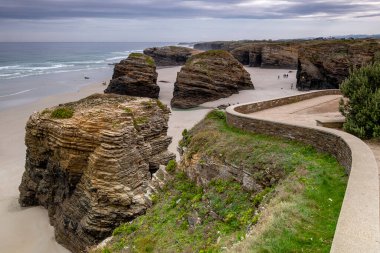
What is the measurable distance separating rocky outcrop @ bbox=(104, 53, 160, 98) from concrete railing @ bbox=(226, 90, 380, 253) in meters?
32.2

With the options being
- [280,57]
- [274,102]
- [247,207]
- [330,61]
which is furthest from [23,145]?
[280,57]

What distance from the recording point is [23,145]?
32.3 m

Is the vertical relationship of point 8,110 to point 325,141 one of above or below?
→ below

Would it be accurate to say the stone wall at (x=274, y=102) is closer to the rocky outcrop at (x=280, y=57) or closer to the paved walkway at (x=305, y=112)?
the paved walkway at (x=305, y=112)

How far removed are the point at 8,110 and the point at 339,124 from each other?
41.2 meters

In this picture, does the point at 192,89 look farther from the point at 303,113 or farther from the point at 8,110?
the point at 303,113

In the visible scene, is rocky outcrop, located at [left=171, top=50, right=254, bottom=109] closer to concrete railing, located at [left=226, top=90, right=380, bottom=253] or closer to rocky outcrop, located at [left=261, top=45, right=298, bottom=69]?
concrete railing, located at [left=226, top=90, right=380, bottom=253]

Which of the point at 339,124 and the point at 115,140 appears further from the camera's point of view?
the point at 115,140

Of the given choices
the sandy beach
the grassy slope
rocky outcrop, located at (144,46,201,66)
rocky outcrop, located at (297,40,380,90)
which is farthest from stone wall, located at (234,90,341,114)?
rocky outcrop, located at (144,46,201,66)

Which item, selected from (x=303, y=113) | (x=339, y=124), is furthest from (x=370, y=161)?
(x=303, y=113)

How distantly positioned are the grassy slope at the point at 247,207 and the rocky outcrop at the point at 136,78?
104 ft

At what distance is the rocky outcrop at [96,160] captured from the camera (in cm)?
1791

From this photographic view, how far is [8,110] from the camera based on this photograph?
1784 inches

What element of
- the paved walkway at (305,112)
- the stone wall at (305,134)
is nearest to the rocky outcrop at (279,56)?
the paved walkway at (305,112)
